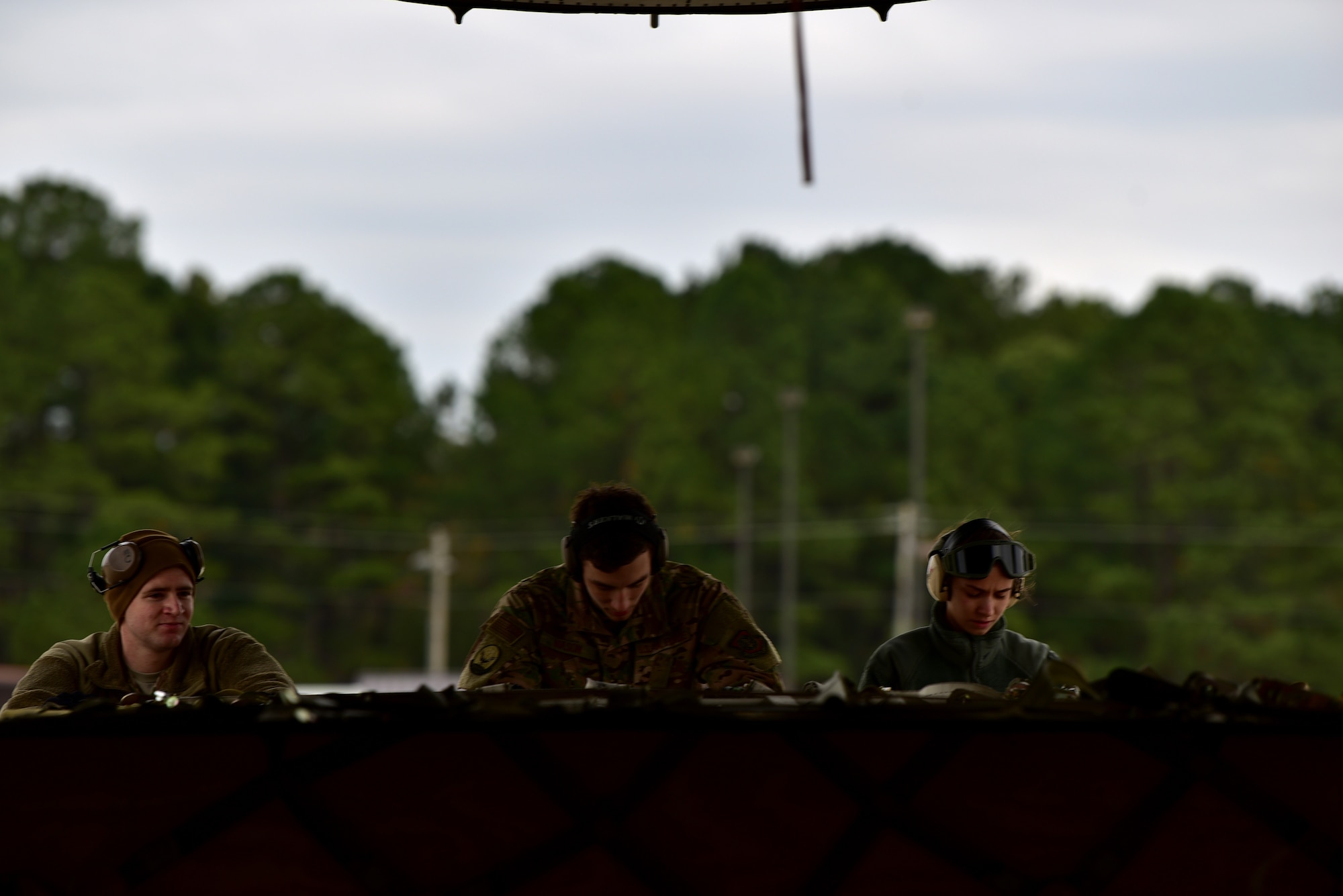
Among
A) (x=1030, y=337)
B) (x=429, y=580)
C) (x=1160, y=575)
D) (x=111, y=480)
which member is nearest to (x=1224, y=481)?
(x=1160, y=575)

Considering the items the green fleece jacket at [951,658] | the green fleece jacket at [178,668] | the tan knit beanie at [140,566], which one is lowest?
the green fleece jacket at [951,658]

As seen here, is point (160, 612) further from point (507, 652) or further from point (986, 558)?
point (986, 558)

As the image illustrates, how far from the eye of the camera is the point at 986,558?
5.28m

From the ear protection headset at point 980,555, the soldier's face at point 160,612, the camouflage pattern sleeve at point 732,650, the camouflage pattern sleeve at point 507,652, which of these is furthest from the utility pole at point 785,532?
the soldier's face at point 160,612

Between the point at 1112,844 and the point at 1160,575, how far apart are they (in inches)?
2192

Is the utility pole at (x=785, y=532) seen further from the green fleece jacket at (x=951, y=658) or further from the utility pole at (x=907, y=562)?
the green fleece jacket at (x=951, y=658)

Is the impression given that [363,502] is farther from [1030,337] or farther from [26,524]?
[1030,337]

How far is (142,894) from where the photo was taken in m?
3.19

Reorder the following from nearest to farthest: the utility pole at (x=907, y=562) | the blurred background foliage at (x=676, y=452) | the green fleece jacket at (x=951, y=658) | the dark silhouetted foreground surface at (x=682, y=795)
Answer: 1. the dark silhouetted foreground surface at (x=682, y=795)
2. the green fleece jacket at (x=951, y=658)
3. the utility pole at (x=907, y=562)
4. the blurred background foliage at (x=676, y=452)

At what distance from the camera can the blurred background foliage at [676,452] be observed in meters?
54.6

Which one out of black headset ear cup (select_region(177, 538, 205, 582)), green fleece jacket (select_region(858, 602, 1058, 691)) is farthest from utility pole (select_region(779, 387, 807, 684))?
black headset ear cup (select_region(177, 538, 205, 582))

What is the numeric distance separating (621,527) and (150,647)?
1301mm

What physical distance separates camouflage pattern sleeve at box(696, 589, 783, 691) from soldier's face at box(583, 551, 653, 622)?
254mm

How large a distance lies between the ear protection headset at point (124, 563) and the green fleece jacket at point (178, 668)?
0.14m
